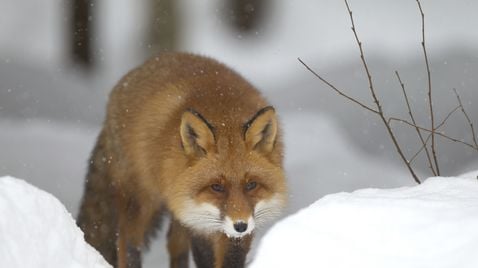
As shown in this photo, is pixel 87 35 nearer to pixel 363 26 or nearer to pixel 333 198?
pixel 363 26

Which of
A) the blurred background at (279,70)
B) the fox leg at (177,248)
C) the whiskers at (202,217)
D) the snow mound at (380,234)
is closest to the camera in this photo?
the snow mound at (380,234)

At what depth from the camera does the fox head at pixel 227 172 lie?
16.8 ft

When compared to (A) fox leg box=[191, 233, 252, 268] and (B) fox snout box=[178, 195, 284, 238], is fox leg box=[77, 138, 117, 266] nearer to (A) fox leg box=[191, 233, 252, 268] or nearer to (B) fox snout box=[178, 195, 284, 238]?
(A) fox leg box=[191, 233, 252, 268]

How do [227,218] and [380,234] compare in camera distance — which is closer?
[380,234]

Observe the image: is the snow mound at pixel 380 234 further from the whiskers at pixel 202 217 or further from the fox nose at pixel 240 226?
the whiskers at pixel 202 217

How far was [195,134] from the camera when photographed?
17.4 ft

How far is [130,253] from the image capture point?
6598 millimetres

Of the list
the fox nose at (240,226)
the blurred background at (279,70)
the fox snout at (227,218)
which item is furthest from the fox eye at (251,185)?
the blurred background at (279,70)

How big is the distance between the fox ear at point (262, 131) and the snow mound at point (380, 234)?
1963 millimetres

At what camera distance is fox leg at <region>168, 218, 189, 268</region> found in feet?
21.9

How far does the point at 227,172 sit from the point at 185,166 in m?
0.38

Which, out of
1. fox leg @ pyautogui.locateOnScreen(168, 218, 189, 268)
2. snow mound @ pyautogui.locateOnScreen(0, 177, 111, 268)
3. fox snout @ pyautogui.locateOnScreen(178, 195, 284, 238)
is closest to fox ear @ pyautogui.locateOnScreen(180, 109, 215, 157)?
fox snout @ pyautogui.locateOnScreen(178, 195, 284, 238)

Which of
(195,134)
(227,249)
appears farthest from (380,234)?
(227,249)

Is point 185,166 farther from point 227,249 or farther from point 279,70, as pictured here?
point 279,70
